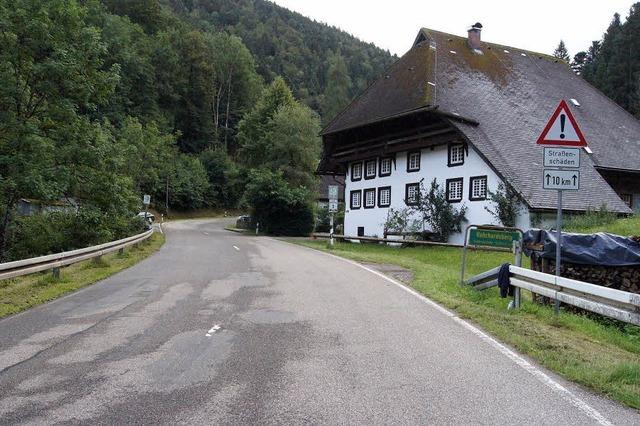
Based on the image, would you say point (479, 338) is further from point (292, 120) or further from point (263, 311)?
point (292, 120)

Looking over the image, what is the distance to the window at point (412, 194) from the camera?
35753 mm

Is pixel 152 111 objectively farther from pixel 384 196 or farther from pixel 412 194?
pixel 412 194

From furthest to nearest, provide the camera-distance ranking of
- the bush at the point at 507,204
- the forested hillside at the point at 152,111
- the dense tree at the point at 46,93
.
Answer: the bush at the point at 507,204 < the forested hillside at the point at 152,111 < the dense tree at the point at 46,93

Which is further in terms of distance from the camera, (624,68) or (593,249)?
(624,68)

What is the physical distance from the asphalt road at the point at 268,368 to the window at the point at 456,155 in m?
23.4

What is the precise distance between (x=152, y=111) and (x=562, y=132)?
81.3m

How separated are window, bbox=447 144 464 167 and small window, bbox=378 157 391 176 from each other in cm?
576

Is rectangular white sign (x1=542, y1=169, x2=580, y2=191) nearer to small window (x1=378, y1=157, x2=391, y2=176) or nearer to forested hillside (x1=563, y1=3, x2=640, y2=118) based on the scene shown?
small window (x1=378, y1=157, x2=391, y2=176)

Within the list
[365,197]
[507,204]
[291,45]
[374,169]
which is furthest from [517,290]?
[291,45]

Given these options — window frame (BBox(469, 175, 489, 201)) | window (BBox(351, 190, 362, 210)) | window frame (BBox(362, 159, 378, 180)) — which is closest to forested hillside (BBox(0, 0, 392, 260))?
window (BBox(351, 190, 362, 210))

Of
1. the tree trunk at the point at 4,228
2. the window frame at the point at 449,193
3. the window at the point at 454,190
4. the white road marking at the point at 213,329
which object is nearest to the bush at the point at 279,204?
the window frame at the point at 449,193

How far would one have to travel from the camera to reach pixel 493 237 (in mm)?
11594

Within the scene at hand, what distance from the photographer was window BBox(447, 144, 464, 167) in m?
33.2

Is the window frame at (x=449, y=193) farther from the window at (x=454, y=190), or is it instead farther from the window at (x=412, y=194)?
the window at (x=412, y=194)
